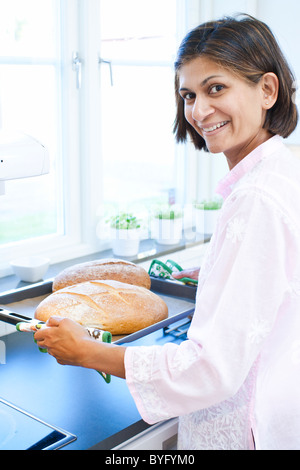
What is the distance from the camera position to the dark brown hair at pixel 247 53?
3.32 feet

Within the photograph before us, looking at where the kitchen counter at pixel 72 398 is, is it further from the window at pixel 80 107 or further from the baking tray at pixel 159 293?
the window at pixel 80 107

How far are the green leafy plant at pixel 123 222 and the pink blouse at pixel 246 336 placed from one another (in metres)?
1.25

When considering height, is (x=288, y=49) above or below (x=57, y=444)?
above

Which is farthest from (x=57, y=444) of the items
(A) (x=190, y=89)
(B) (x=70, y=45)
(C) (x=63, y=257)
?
(B) (x=70, y=45)

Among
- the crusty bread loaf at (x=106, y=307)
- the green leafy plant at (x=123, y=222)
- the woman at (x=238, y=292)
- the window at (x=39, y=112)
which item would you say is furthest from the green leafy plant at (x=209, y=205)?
the woman at (x=238, y=292)

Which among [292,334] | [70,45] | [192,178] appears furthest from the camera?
[192,178]

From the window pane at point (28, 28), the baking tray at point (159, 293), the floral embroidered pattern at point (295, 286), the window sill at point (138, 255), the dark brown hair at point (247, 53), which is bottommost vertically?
the window sill at point (138, 255)

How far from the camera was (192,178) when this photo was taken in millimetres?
2846

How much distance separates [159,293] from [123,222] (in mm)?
593

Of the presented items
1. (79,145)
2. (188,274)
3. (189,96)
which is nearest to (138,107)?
(79,145)

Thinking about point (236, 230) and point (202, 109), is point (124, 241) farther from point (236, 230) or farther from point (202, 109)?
point (236, 230)

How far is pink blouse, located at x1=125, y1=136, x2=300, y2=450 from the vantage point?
0.88m

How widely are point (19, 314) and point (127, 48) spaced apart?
1.36 metres
